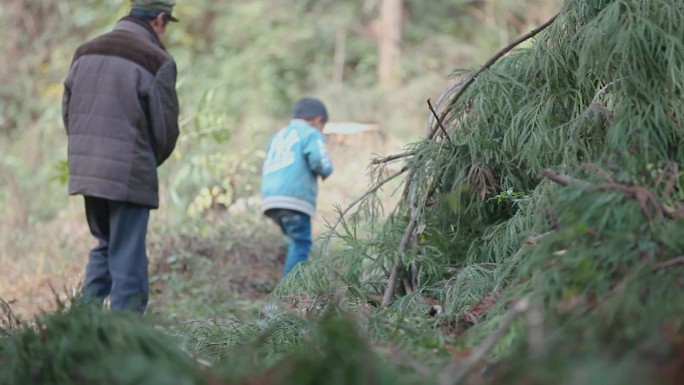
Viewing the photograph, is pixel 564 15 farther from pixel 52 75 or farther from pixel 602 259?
pixel 52 75

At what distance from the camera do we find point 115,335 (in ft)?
8.71

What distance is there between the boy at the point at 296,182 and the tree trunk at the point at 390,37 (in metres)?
11.7

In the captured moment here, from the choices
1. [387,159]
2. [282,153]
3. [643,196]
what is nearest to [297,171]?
[282,153]

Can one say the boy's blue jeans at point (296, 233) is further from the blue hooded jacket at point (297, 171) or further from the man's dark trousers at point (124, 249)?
the man's dark trousers at point (124, 249)

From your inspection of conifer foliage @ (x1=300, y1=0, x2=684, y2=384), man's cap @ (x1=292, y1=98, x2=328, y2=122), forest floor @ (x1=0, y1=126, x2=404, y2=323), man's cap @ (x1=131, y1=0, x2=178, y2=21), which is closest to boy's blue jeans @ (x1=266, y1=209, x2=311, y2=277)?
forest floor @ (x1=0, y1=126, x2=404, y2=323)

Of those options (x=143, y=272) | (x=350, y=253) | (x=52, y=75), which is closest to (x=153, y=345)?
(x=350, y=253)

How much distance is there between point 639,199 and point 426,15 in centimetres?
1759

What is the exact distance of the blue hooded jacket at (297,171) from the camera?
22.6ft

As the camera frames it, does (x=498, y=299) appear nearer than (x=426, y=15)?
Yes

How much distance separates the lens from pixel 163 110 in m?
5.44

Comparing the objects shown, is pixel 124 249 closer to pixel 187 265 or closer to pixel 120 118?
pixel 120 118

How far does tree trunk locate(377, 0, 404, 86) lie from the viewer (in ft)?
61.0

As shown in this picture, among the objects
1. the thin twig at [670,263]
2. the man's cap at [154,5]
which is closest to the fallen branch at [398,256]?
the thin twig at [670,263]

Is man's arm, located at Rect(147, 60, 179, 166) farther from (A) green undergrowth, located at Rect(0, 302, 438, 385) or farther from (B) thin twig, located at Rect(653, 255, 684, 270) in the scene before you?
(B) thin twig, located at Rect(653, 255, 684, 270)
